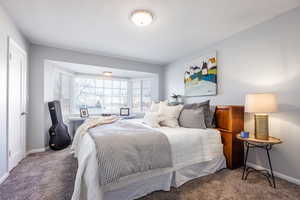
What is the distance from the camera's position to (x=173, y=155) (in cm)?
178

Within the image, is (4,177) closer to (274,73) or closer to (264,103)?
(264,103)

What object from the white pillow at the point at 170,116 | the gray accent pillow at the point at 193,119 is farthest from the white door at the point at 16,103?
the gray accent pillow at the point at 193,119

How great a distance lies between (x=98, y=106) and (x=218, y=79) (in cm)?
379

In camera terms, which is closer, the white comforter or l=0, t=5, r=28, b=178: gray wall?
the white comforter

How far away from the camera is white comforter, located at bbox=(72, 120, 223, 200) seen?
4.25 feet

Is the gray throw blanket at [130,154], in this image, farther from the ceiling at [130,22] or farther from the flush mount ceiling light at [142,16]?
the ceiling at [130,22]

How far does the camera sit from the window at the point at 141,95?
4.99 metres

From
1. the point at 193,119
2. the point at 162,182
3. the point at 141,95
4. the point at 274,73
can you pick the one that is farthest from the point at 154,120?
the point at 141,95

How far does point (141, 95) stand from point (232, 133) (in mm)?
3397

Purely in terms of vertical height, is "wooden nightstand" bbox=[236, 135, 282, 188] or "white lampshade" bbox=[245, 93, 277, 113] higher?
"white lampshade" bbox=[245, 93, 277, 113]

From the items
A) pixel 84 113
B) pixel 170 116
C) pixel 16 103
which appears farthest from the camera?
pixel 84 113

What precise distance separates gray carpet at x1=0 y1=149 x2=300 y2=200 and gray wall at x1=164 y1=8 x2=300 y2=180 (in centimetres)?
44

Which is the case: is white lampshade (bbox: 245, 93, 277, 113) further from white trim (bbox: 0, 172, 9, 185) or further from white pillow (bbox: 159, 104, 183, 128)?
white trim (bbox: 0, 172, 9, 185)

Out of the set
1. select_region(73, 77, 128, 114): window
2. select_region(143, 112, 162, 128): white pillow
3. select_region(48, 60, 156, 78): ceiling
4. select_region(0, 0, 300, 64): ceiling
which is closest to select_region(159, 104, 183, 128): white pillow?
select_region(143, 112, 162, 128): white pillow
